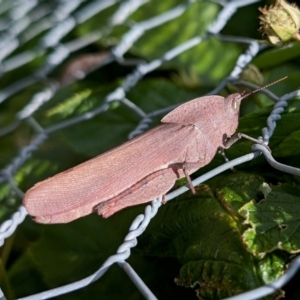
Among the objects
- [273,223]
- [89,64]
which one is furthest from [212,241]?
[89,64]

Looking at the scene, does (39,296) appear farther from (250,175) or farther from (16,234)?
(16,234)

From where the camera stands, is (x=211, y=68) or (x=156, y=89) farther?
(x=211, y=68)

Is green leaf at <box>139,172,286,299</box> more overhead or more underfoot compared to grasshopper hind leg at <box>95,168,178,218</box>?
more underfoot

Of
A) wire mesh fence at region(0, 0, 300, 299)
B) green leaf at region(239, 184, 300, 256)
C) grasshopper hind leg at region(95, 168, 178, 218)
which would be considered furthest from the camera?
wire mesh fence at region(0, 0, 300, 299)

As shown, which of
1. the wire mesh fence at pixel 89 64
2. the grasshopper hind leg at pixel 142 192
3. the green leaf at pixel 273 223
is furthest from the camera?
the wire mesh fence at pixel 89 64

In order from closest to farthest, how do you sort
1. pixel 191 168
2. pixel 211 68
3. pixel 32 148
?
1. pixel 191 168
2. pixel 32 148
3. pixel 211 68

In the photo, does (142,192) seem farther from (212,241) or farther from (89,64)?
(89,64)

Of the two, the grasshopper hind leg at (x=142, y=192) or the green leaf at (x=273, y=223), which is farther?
the grasshopper hind leg at (x=142, y=192)

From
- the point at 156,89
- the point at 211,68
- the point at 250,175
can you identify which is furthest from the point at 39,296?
the point at 211,68
